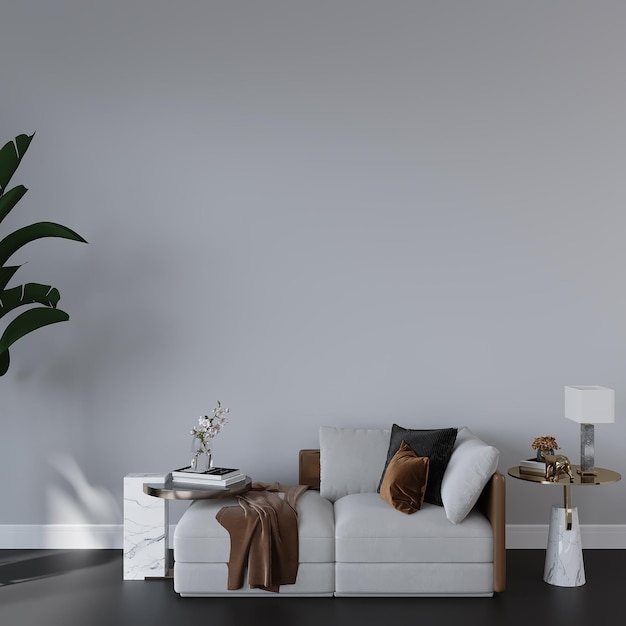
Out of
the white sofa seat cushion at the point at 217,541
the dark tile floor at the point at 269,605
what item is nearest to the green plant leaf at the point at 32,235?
the white sofa seat cushion at the point at 217,541

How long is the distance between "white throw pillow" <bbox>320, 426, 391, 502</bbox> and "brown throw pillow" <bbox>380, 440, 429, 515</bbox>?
390mm

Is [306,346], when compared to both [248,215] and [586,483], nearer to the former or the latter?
[248,215]

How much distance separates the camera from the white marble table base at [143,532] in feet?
13.4

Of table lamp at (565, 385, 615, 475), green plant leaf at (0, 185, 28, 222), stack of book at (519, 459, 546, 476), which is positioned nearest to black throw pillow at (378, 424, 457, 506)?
stack of book at (519, 459, 546, 476)

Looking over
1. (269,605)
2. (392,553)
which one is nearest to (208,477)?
(269,605)

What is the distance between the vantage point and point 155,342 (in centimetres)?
478

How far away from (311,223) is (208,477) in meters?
1.73

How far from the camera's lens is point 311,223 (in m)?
4.78

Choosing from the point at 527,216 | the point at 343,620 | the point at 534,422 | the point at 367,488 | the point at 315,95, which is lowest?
the point at 343,620

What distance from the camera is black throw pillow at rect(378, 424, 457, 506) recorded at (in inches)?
160

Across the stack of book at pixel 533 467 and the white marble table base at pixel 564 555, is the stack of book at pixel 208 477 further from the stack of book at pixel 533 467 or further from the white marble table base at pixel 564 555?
the white marble table base at pixel 564 555

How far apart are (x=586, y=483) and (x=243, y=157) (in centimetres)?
283

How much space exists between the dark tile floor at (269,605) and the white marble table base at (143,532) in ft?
0.26

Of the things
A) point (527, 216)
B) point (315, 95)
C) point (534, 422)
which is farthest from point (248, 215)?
point (534, 422)
